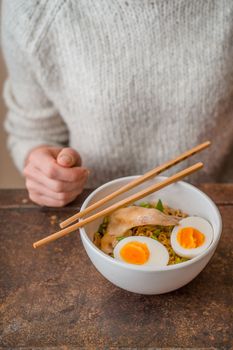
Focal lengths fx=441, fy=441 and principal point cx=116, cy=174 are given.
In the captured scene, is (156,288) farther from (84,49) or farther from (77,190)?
(84,49)

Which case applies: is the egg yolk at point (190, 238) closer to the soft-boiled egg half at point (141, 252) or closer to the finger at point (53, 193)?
the soft-boiled egg half at point (141, 252)

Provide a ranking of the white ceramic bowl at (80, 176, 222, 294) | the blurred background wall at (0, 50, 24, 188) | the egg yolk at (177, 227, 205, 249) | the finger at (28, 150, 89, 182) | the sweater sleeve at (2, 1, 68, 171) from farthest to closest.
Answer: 1. the blurred background wall at (0, 50, 24, 188)
2. the sweater sleeve at (2, 1, 68, 171)
3. the finger at (28, 150, 89, 182)
4. the egg yolk at (177, 227, 205, 249)
5. the white ceramic bowl at (80, 176, 222, 294)

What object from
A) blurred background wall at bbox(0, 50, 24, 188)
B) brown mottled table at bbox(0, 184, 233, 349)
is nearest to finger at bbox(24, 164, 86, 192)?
brown mottled table at bbox(0, 184, 233, 349)

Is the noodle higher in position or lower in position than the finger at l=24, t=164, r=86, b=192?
lower

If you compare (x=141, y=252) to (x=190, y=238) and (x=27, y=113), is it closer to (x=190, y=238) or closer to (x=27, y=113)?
(x=190, y=238)

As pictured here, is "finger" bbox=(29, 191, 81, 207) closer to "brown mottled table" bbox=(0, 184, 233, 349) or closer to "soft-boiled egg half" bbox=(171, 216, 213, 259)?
"brown mottled table" bbox=(0, 184, 233, 349)
